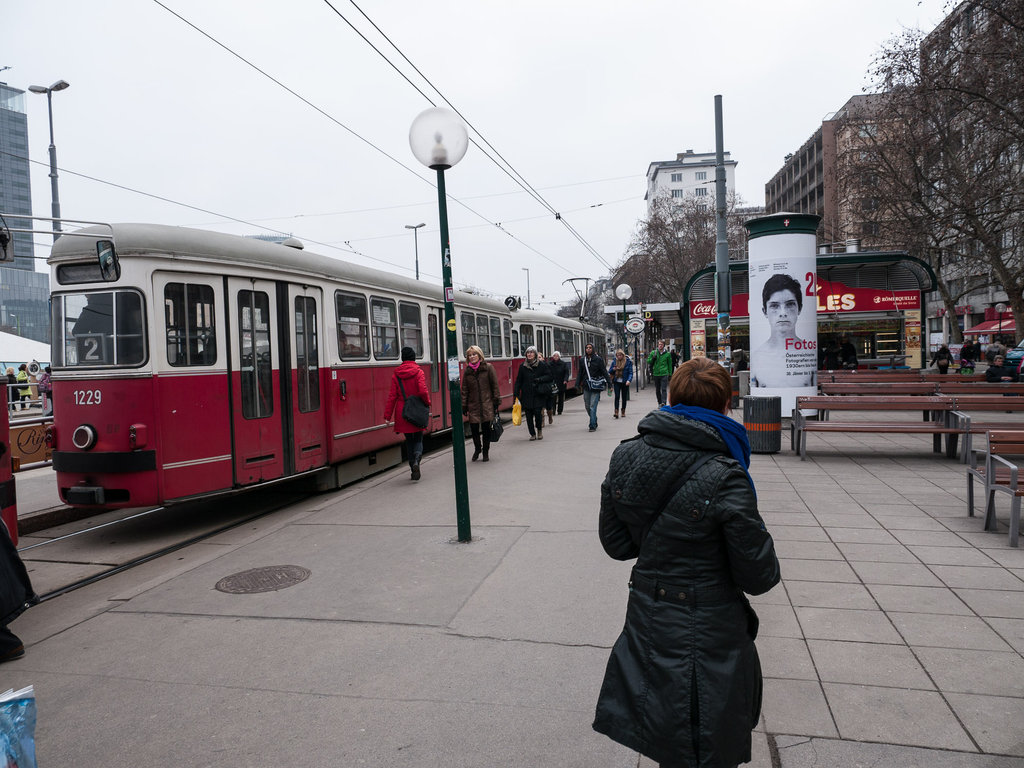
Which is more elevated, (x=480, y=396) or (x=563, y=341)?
(x=563, y=341)

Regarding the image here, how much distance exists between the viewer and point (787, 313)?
13.2 metres

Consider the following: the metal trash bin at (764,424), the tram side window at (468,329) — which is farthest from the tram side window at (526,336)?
the metal trash bin at (764,424)

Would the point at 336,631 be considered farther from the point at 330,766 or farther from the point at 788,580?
the point at 788,580

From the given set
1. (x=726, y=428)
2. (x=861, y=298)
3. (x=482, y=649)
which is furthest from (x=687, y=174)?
(x=726, y=428)

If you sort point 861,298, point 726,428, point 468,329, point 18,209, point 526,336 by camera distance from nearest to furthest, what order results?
1. point 726,428
2. point 468,329
3. point 861,298
4. point 526,336
5. point 18,209

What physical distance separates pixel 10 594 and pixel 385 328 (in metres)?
7.56

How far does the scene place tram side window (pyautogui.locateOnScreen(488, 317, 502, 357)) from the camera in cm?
1812

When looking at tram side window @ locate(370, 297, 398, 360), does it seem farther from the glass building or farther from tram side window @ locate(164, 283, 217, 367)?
the glass building

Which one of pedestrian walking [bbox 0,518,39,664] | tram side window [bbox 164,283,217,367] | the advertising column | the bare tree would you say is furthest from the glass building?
pedestrian walking [bbox 0,518,39,664]

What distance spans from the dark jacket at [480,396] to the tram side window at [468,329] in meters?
3.71

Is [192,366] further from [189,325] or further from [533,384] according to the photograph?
[533,384]

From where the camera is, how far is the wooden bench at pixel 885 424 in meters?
10.5

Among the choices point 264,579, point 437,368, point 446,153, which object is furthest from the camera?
point 437,368

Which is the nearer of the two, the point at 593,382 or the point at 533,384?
the point at 533,384
